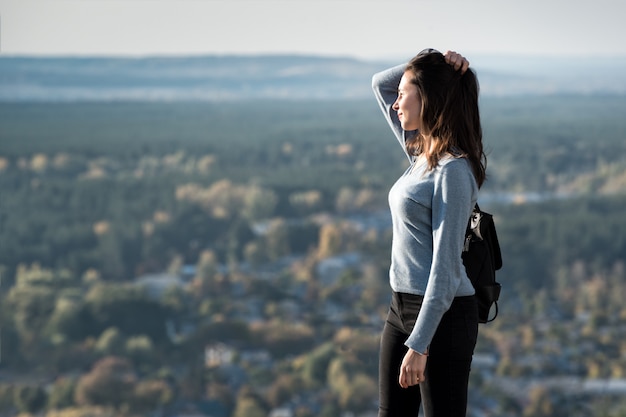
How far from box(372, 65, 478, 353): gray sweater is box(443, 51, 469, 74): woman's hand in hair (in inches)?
5.4

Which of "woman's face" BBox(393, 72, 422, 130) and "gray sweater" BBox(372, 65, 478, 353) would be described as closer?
"gray sweater" BBox(372, 65, 478, 353)

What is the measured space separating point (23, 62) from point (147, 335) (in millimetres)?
7589

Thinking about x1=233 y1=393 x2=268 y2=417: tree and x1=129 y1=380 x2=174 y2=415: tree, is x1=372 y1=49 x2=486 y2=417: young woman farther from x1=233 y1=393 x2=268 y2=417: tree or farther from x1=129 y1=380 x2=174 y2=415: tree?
x1=129 y1=380 x2=174 y2=415: tree

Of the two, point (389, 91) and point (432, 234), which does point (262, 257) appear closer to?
point (389, 91)

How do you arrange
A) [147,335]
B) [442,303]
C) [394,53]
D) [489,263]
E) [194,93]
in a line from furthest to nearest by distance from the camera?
[194,93] → [147,335] → [394,53] → [489,263] → [442,303]

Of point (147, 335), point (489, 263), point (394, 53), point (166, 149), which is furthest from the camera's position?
point (166, 149)

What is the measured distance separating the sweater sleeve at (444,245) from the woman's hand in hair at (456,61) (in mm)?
153

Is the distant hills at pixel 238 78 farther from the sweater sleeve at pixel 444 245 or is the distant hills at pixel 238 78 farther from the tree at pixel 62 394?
the sweater sleeve at pixel 444 245

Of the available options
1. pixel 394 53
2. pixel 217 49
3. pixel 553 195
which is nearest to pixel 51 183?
pixel 217 49

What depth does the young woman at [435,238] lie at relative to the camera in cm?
137

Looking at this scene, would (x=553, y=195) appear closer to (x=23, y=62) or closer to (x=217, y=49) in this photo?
(x=217, y=49)

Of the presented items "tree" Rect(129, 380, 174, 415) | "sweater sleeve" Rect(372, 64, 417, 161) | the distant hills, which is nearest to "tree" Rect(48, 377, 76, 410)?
"tree" Rect(129, 380, 174, 415)

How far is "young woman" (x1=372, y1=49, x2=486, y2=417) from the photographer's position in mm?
1374

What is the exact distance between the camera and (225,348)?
21859mm
